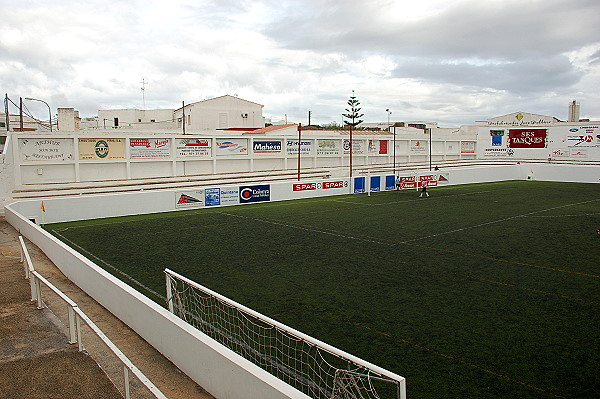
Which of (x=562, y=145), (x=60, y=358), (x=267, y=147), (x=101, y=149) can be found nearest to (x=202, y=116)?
(x=267, y=147)

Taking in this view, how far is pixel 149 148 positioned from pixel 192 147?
303 cm

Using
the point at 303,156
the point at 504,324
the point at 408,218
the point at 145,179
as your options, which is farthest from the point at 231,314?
the point at 303,156

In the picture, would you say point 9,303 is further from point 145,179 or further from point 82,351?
point 145,179

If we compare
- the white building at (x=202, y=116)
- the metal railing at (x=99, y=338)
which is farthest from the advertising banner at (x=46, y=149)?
the metal railing at (x=99, y=338)

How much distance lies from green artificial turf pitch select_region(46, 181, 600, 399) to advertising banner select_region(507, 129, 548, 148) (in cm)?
2700

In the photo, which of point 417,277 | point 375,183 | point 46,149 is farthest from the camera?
point 375,183

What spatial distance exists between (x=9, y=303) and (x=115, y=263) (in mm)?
4416

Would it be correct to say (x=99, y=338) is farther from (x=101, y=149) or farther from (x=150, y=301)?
(x=101, y=149)

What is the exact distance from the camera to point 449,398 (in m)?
6.14

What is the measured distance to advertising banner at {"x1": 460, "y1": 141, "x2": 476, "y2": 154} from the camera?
53.7 metres

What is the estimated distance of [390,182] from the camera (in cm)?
3469

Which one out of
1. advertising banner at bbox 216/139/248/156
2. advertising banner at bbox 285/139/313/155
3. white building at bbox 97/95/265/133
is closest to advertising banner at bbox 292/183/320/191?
advertising banner at bbox 216/139/248/156

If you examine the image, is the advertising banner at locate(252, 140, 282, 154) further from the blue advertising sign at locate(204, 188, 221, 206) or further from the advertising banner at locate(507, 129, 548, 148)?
the advertising banner at locate(507, 129, 548, 148)

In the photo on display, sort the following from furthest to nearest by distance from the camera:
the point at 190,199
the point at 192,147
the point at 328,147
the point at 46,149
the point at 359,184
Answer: the point at 328,147
the point at 359,184
the point at 192,147
the point at 46,149
the point at 190,199
